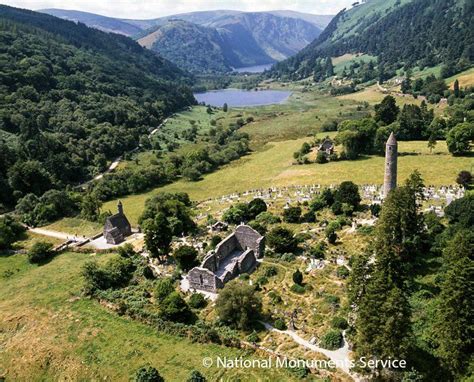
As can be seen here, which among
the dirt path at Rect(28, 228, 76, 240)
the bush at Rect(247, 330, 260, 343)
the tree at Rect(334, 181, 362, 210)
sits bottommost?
the dirt path at Rect(28, 228, 76, 240)

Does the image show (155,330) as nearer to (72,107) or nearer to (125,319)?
(125,319)

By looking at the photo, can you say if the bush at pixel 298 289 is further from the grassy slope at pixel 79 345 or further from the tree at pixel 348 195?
the tree at pixel 348 195

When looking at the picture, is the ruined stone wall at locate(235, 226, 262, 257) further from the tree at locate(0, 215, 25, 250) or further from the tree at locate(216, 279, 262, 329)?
the tree at locate(0, 215, 25, 250)

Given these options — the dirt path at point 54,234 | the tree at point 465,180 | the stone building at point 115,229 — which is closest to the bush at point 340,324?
the stone building at point 115,229

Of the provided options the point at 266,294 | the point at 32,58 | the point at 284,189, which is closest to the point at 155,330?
the point at 266,294

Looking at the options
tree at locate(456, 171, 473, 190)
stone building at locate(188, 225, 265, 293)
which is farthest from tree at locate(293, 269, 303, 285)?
tree at locate(456, 171, 473, 190)

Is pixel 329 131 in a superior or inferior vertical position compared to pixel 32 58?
inferior

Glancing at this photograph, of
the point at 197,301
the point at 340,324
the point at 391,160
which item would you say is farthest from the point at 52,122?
the point at 340,324

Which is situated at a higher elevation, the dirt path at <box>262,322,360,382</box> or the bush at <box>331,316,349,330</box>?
the bush at <box>331,316,349,330</box>
